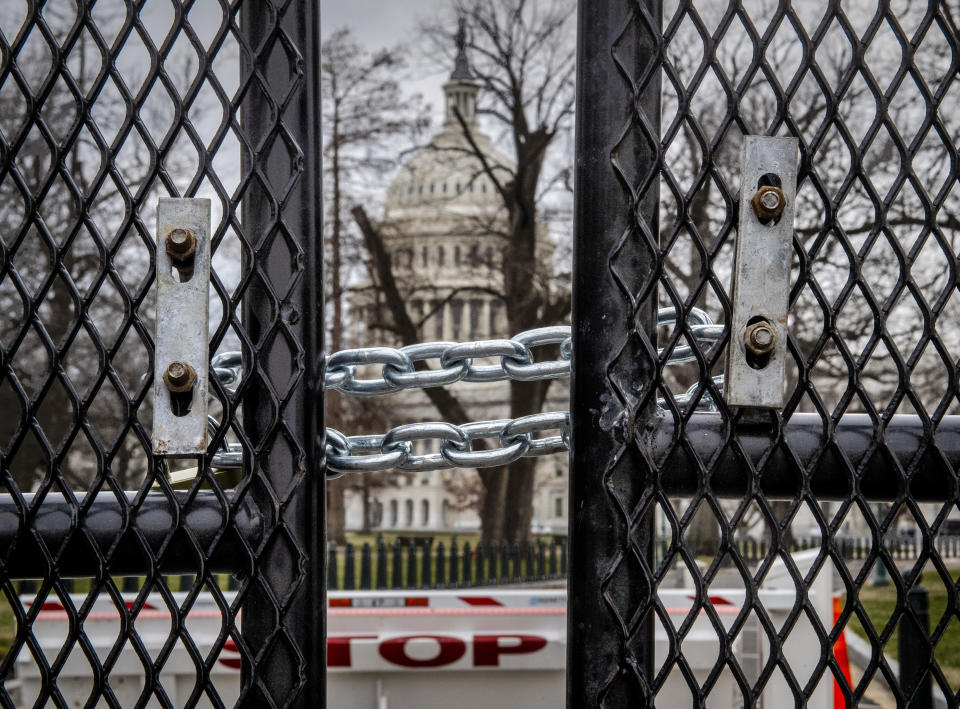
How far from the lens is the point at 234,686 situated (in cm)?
356

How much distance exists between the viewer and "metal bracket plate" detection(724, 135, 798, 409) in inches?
32.5

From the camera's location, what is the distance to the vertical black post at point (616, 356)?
85 centimetres

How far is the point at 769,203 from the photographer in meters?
0.83

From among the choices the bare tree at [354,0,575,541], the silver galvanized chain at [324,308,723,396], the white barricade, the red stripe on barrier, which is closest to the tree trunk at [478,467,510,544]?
the bare tree at [354,0,575,541]

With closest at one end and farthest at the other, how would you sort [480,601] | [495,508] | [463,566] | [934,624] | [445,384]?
[445,384] < [480,601] < [934,624] < [463,566] < [495,508]

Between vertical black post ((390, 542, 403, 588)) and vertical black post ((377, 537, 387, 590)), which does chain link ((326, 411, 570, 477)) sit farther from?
vertical black post ((390, 542, 403, 588))

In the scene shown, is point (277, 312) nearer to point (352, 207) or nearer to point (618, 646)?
point (618, 646)

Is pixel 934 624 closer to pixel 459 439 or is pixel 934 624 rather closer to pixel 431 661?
pixel 431 661

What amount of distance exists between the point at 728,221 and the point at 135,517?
0.63 meters

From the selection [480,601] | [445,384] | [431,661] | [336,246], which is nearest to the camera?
[445,384]

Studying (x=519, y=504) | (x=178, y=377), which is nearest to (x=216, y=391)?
(x=178, y=377)

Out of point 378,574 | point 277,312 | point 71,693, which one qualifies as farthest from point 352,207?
point 277,312

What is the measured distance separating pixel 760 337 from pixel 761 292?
42 mm

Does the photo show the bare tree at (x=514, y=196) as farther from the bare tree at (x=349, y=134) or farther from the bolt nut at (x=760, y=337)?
the bolt nut at (x=760, y=337)
